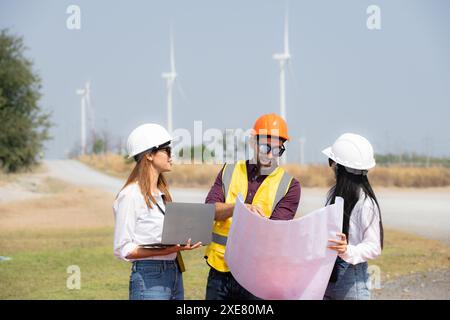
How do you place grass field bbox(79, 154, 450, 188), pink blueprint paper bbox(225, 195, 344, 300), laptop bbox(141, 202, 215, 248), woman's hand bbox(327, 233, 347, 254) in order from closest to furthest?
1. pink blueprint paper bbox(225, 195, 344, 300)
2. woman's hand bbox(327, 233, 347, 254)
3. laptop bbox(141, 202, 215, 248)
4. grass field bbox(79, 154, 450, 188)

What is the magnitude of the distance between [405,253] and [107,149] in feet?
136

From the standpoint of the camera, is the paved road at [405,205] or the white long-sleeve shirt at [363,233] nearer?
the white long-sleeve shirt at [363,233]

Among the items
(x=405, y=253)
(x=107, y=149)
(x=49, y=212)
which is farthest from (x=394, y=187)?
(x=107, y=149)

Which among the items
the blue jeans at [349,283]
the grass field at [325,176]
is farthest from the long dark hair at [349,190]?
the grass field at [325,176]

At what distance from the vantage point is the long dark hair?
373cm

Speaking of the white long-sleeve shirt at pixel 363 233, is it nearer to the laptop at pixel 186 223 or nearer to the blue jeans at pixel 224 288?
the blue jeans at pixel 224 288

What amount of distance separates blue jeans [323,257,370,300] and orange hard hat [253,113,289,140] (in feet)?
2.63

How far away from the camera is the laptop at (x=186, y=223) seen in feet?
11.4

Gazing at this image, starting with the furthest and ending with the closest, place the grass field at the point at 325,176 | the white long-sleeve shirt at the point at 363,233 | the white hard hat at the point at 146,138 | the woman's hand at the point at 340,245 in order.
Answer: the grass field at the point at 325,176
the white hard hat at the point at 146,138
the white long-sleeve shirt at the point at 363,233
the woman's hand at the point at 340,245

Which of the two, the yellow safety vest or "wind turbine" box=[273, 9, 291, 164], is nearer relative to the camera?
the yellow safety vest

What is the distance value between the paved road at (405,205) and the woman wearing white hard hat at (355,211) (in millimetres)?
11056

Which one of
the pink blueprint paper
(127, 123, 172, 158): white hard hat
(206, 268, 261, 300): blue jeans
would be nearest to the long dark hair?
the pink blueprint paper

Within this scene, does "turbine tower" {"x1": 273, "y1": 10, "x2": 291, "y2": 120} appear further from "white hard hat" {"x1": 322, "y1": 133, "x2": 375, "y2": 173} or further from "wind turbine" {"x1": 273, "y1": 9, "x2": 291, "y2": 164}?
"white hard hat" {"x1": 322, "y1": 133, "x2": 375, "y2": 173}
